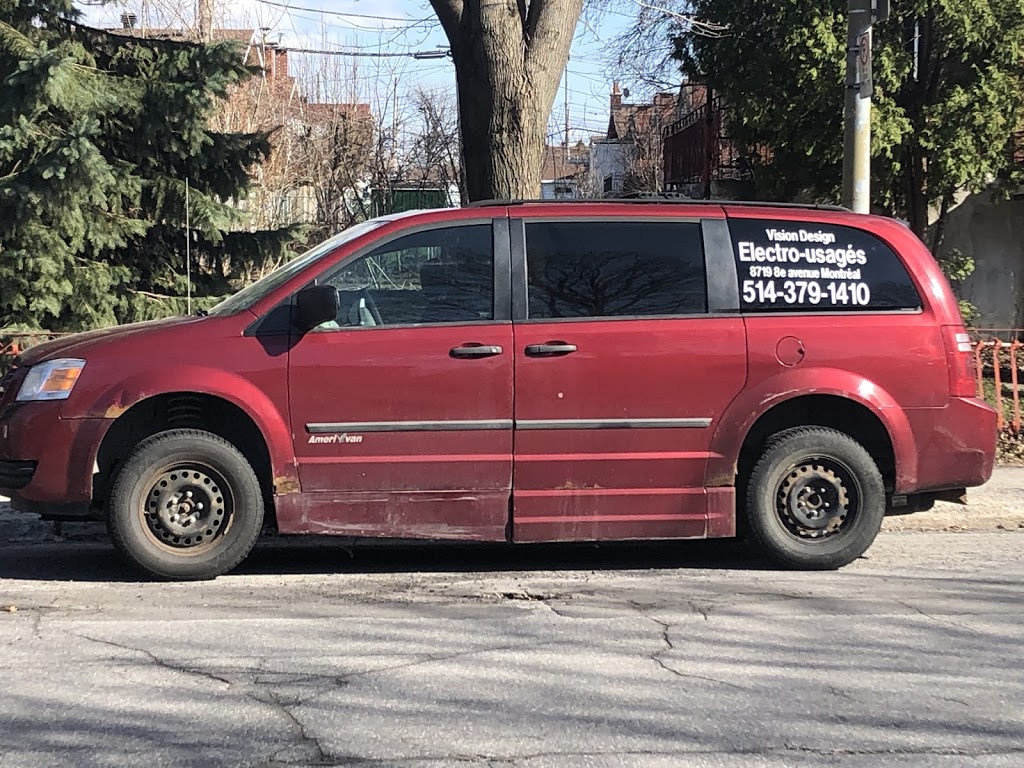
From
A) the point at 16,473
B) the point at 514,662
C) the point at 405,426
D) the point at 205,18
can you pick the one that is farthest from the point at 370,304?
the point at 205,18

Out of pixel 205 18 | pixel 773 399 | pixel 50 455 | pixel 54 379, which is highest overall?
pixel 205 18

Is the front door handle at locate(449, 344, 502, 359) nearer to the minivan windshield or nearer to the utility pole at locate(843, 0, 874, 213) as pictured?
the minivan windshield

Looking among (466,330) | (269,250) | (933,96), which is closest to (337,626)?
(466,330)

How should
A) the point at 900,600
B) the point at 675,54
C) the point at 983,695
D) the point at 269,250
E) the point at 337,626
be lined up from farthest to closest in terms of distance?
the point at 675,54, the point at 269,250, the point at 900,600, the point at 337,626, the point at 983,695

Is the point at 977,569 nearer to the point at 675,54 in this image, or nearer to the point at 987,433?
the point at 987,433

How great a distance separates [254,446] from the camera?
5.70 meters

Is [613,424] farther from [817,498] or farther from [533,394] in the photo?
[817,498]

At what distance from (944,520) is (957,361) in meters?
2.06

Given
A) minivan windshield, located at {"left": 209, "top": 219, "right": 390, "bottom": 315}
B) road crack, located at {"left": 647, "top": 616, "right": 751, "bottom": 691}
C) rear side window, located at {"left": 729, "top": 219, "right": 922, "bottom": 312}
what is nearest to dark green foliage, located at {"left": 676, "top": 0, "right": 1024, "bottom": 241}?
rear side window, located at {"left": 729, "top": 219, "right": 922, "bottom": 312}

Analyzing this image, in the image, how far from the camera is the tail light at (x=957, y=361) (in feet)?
19.2

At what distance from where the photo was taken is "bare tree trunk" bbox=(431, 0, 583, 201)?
8.88 meters

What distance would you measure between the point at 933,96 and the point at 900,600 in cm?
1018

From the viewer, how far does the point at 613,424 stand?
5.64 metres

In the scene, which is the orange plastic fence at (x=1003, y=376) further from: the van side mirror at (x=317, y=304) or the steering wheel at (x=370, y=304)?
the van side mirror at (x=317, y=304)
